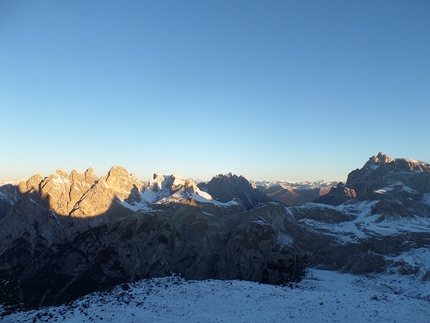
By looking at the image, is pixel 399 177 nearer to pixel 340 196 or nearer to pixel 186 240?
pixel 340 196

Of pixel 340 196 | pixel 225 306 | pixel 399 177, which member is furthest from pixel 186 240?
pixel 399 177

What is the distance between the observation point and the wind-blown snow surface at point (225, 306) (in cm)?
3084

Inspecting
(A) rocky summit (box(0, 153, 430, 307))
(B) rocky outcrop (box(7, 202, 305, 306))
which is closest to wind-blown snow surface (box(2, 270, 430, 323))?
(A) rocky summit (box(0, 153, 430, 307))

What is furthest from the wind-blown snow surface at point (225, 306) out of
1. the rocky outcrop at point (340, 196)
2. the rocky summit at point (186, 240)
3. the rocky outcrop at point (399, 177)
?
the rocky outcrop at point (340, 196)

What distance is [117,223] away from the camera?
426 feet

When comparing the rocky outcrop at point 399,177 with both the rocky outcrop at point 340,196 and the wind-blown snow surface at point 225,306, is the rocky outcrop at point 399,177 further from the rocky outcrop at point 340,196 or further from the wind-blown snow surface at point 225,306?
the wind-blown snow surface at point 225,306

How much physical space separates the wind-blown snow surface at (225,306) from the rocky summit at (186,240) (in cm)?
4442

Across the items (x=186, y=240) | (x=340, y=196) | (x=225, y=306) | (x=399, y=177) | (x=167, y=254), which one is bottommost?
(x=167, y=254)

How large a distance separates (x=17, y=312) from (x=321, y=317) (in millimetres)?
38362

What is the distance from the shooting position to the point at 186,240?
119 metres

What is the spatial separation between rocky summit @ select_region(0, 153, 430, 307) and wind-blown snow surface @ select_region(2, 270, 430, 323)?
44416 millimetres

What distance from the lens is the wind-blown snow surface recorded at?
3084 cm

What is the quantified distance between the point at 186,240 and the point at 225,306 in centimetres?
8731

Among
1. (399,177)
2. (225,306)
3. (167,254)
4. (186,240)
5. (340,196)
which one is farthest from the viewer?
(340,196)
